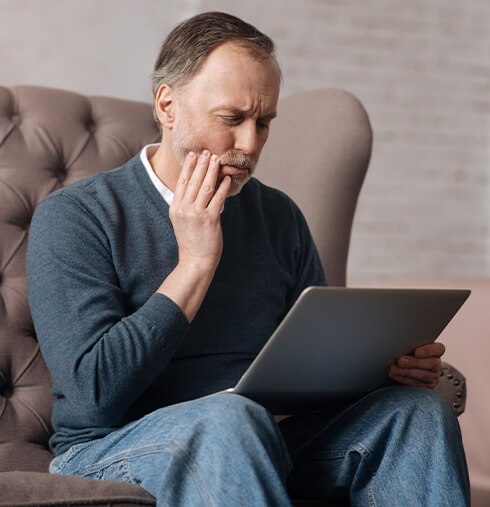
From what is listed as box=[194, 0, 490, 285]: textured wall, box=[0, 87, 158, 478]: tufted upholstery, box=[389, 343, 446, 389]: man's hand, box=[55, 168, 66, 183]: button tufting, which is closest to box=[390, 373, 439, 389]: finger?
box=[389, 343, 446, 389]: man's hand

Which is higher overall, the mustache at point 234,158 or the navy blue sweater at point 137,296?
the mustache at point 234,158

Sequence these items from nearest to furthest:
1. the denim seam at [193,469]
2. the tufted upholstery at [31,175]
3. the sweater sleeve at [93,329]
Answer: the denim seam at [193,469] < the sweater sleeve at [93,329] < the tufted upholstery at [31,175]

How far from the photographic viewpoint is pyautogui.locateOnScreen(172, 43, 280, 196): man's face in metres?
1.21

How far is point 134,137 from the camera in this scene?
1637 mm

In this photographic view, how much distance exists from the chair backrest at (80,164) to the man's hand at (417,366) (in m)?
0.49

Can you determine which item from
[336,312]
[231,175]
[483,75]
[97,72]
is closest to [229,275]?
[231,175]

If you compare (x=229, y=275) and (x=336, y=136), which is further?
(x=336, y=136)

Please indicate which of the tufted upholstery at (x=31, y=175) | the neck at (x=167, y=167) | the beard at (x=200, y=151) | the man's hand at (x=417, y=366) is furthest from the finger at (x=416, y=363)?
the tufted upholstery at (x=31, y=175)

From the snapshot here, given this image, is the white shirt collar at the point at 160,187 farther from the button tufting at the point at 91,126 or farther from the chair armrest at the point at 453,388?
the chair armrest at the point at 453,388

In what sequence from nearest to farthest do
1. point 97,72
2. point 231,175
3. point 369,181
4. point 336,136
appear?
point 231,175
point 336,136
point 97,72
point 369,181

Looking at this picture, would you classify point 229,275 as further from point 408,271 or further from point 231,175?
point 408,271

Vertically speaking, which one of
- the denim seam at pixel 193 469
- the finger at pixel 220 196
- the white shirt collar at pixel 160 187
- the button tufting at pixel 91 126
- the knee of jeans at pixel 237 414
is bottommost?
the denim seam at pixel 193 469

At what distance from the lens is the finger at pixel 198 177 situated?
117 cm

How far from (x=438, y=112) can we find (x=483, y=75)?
26 centimetres
